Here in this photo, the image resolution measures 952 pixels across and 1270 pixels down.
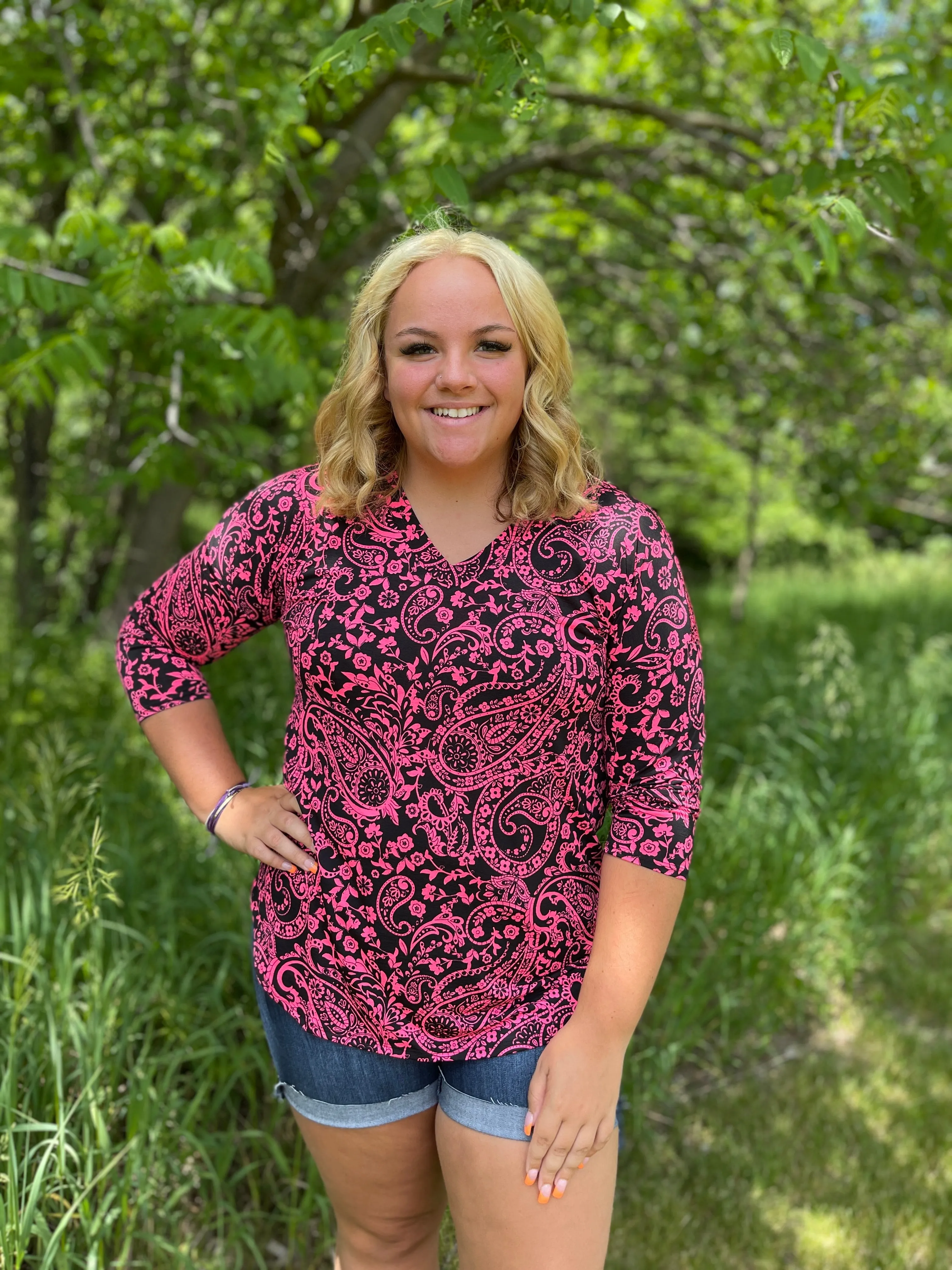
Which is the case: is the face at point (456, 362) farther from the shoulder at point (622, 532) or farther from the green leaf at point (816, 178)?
the green leaf at point (816, 178)

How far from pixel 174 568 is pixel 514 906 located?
0.80 m

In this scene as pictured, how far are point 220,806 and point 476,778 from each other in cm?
55

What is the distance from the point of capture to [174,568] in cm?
177

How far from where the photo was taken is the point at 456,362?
151cm

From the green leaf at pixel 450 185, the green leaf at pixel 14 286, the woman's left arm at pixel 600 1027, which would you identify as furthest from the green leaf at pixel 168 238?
the woman's left arm at pixel 600 1027

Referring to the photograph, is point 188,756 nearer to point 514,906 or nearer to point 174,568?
point 174,568

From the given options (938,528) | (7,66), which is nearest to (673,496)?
(938,528)

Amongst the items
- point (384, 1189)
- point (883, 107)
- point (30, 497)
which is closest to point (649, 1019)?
point (384, 1189)

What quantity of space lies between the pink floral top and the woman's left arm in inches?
1.7

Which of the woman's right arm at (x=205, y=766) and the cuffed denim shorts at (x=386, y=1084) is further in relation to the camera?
the woman's right arm at (x=205, y=766)

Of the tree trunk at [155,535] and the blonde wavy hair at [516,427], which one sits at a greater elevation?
the blonde wavy hair at [516,427]

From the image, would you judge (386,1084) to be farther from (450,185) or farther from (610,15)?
(610,15)

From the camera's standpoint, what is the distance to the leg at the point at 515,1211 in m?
1.45

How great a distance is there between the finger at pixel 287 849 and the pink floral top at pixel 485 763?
0.06ft
